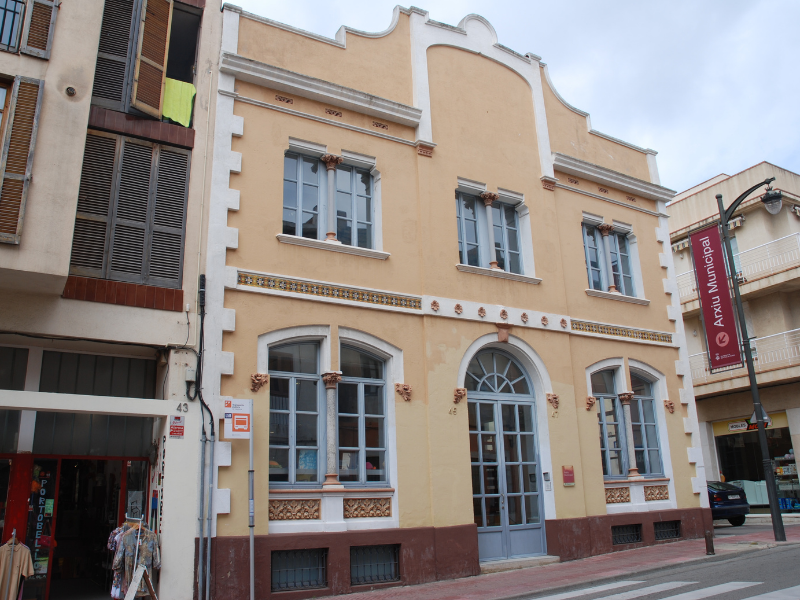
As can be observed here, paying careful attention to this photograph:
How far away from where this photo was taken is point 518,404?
13719 mm

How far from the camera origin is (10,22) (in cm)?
937

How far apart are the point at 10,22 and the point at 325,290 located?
596 centimetres

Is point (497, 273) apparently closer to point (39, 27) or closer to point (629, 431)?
point (629, 431)

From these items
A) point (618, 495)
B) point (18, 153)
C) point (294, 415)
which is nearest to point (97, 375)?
point (294, 415)

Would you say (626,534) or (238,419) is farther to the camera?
(626,534)

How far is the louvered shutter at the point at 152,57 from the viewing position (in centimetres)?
1070

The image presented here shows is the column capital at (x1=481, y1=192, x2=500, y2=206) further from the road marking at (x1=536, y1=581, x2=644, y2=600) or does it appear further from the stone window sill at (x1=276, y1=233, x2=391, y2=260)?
the road marking at (x1=536, y1=581, x2=644, y2=600)

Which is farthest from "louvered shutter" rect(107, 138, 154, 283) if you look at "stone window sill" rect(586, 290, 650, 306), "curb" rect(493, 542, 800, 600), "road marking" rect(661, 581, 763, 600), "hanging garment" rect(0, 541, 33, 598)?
"stone window sill" rect(586, 290, 650, 306)

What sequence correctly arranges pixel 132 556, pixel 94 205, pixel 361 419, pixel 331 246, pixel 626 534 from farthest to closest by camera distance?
pixel 626 534 < pixel 331 246 < pixel 361 419 < pixel 94 205 < pixel 132 556

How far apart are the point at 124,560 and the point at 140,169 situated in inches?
228

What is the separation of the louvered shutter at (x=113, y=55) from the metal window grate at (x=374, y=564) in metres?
8.10

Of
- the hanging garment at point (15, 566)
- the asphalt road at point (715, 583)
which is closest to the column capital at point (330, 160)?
the hanging garment at point (15, 566)

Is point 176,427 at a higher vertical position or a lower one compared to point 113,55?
lower

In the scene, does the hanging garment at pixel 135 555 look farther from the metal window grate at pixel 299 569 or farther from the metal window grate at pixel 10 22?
the metal window grate at pixel 10 22
